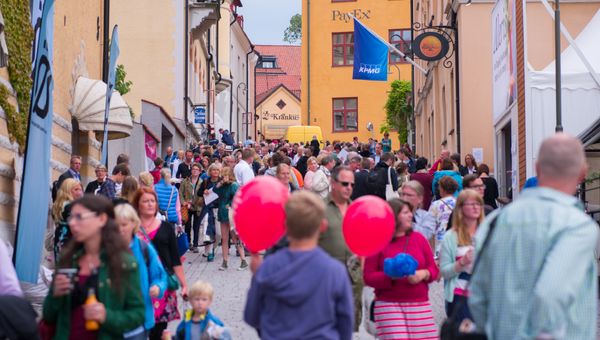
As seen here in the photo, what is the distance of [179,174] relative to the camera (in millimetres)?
25188

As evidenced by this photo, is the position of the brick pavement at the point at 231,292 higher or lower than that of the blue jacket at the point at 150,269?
lower

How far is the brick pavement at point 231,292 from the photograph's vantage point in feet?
39.3

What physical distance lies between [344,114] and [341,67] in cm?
270

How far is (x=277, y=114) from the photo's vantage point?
3425 inches

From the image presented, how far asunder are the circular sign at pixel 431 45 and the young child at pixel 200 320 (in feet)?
62.4

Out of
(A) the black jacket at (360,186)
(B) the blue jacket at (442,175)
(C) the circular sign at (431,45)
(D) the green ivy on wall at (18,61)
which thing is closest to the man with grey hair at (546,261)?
(B) the blue jacket at (442,175)

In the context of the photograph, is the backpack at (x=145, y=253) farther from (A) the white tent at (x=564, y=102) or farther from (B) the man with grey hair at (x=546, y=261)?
(A) the white tent at (x=564, y=102)

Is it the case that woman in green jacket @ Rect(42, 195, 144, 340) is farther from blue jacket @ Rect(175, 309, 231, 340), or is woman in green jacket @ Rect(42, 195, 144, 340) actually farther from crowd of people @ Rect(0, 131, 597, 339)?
blue jacket @ Rect(175, 309, 231, 340)

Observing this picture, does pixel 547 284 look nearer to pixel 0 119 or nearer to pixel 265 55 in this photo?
pixel 0 119

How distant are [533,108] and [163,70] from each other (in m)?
19.8

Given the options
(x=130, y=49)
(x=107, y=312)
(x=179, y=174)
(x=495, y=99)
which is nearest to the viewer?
(x=107, y=312)

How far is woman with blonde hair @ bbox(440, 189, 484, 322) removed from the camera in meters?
8.59

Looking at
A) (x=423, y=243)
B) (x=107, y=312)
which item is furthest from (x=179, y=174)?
(x=107, y=312)

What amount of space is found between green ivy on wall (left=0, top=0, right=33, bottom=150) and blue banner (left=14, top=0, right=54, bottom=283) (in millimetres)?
3050
